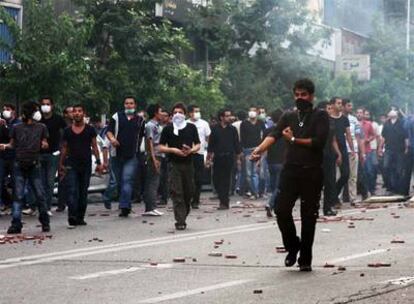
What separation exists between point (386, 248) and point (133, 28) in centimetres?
1441

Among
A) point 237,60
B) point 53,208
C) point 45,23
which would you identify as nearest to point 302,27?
point 237,60

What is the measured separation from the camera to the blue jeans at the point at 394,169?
2225 centimetres

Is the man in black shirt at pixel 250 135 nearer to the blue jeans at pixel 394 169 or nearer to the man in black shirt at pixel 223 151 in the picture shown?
the blue jeans at pixel 394 169

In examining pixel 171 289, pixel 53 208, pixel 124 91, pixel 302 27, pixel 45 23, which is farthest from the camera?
pixel 302 27

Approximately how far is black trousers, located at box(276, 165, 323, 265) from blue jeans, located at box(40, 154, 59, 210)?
24.5ft

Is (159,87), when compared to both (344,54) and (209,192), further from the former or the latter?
(344,54)

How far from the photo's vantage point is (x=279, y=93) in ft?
114

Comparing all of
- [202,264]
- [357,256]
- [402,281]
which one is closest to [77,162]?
[202,264]

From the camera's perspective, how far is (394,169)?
22906 millimetres

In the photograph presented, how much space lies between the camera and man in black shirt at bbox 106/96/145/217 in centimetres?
1706

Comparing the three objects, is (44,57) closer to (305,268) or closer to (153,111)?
(153,111)

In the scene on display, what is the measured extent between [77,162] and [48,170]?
5.95ft

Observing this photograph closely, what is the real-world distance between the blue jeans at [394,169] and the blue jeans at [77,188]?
25.6 ft

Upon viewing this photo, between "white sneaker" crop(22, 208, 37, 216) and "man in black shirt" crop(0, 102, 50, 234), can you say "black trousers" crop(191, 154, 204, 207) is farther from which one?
"man in black shirt" crop(0, 102, 50, 234)
